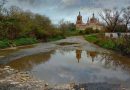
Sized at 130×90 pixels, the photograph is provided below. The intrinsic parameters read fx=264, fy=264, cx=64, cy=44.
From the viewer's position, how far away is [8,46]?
166 feet

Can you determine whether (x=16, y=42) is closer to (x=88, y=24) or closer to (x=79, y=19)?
(x=88, y=24)

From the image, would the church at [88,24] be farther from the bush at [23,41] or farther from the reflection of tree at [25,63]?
the reflection of tree at [25,63]

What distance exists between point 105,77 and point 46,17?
58.8 meters

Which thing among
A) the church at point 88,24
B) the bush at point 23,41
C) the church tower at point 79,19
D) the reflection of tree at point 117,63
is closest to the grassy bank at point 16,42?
the bush at point 23,41

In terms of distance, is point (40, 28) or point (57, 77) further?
point (40, 28)

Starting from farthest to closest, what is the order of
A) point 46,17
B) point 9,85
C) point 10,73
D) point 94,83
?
point 46,17 → point 10,73 → point 94,83 → point 9,85

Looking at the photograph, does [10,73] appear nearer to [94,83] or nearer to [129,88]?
[94,83]

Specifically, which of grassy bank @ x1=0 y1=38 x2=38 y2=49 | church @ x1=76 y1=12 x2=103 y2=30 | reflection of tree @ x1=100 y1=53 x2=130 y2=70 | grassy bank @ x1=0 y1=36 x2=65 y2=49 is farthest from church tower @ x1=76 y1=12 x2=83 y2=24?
reflection of tree @ x1=100 y1=53 x2=130 y2=70

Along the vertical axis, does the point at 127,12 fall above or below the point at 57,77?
above

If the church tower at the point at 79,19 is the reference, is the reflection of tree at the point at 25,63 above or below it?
below

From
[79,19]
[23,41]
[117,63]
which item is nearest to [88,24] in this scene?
[79,19]

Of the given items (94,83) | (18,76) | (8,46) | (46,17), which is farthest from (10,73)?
(46,17)

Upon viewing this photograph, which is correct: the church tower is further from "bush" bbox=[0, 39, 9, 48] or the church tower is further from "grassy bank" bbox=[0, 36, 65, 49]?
"bush" bbox=[0, 39, 9, 48]

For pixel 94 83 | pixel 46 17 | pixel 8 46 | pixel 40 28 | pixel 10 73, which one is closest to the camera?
pixel 94 83
